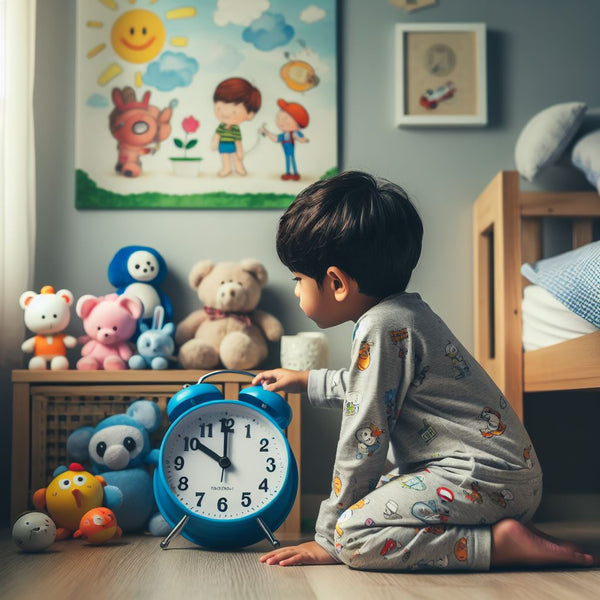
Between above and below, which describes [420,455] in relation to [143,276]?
below

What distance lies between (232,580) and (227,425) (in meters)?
0.34

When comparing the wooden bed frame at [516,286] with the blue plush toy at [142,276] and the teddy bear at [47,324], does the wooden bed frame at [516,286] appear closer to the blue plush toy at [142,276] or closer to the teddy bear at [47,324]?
the blue plush toy at [142,276]

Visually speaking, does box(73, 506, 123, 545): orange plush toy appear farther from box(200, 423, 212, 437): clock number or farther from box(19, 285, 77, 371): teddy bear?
box(19, 285, 77, 371): teddy bear

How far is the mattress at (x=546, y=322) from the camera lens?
1455mm

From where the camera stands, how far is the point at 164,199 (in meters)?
1.94

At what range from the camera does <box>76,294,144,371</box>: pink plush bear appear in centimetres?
174

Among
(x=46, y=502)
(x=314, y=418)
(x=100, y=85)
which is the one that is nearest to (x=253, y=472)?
(x=46, y=502)

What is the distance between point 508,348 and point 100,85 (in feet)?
3.94

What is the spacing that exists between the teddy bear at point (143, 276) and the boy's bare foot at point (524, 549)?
1014 mm

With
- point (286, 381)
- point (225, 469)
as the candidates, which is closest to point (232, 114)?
point (286, 381)

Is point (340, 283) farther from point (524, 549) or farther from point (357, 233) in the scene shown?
point (524, 549)

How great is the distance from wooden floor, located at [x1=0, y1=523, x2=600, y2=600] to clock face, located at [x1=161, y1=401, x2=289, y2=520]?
85mm

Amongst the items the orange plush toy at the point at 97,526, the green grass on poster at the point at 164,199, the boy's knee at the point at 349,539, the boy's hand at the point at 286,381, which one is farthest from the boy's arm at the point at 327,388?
the green grass on poster at the point at 164,199

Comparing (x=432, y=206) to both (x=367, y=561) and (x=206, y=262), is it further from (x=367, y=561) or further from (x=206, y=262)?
(x=367, y=561)
